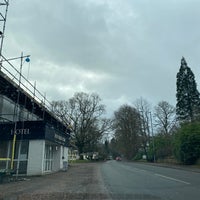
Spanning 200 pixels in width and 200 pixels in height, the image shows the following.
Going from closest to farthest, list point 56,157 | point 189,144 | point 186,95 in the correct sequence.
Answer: point 56,157, point 189,144, point 186,95

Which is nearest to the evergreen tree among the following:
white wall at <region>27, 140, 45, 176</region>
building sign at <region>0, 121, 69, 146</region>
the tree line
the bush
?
the tree line

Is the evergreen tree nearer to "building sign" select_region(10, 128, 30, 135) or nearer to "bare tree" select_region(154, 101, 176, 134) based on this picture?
"bare tree" select_region(154, 101, 176, 134)

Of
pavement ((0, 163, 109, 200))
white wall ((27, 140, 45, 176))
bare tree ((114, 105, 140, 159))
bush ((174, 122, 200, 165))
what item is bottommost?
pavement ((0, 163, 109, 200))

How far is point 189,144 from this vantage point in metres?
33.9

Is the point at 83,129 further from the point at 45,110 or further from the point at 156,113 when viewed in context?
the point at 45,110

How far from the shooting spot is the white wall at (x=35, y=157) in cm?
2211

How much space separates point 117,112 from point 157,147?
19.2m

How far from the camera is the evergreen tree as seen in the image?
57.7 m

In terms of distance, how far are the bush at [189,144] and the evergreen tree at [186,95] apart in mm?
21973

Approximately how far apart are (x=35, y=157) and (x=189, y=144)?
19.4 meters

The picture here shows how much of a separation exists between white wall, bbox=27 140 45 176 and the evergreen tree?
1576 inches

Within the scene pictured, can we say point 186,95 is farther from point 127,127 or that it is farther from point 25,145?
point 25,145

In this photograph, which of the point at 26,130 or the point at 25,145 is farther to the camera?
the point at 25,145

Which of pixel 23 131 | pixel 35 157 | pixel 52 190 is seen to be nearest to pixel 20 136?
pixel 23 131
